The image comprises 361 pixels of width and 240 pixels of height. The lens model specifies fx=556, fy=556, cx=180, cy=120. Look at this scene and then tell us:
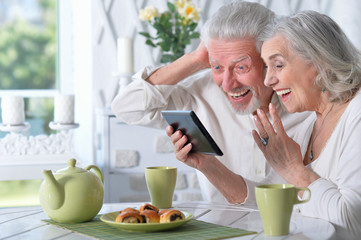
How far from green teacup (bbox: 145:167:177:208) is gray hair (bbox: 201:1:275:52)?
525 millimetres

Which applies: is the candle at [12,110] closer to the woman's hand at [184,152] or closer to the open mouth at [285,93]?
the woman's hand at [184,152]

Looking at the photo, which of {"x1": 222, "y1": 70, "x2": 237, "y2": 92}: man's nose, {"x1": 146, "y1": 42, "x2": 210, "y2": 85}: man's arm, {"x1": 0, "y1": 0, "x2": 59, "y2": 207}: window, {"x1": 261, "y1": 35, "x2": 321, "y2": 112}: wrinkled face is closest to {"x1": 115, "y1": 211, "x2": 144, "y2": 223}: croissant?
{"x1": 261, "y1": 35, "x2": 321, "y2": 112}: wrinkled face

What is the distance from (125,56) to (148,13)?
25 cm

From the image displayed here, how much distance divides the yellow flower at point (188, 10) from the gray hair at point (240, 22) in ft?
3.07

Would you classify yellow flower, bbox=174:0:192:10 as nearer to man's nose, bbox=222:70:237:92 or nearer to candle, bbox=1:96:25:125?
candle, bbox=1:96:25:125

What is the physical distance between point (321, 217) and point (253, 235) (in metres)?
0.21

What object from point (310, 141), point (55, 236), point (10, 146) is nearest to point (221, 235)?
point (55, 236)

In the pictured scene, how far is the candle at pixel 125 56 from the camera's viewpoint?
2.56m

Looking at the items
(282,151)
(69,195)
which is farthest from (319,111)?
(69,195)

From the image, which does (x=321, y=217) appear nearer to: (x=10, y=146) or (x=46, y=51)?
(x=10, y=146)

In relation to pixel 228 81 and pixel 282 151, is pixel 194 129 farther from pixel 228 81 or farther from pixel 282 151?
pixel 228 81

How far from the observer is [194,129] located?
1.34 metres

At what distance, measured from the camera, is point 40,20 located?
3049 mm

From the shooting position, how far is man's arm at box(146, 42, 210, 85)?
1.84 m
